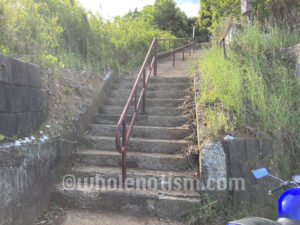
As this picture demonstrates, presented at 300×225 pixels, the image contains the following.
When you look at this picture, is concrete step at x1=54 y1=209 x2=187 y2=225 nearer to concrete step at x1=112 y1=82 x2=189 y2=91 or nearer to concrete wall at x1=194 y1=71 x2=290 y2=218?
concrete wall at x1=194 y1=71 x2=290 y2=218

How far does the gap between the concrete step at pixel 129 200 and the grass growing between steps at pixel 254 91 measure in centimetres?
95

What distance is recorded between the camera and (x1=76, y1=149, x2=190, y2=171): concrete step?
3.15m

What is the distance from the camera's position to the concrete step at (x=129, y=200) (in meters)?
2.60

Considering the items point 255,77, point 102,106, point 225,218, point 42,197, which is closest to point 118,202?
point 42,197

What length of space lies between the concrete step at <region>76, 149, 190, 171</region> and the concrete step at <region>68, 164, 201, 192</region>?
4.1 inches

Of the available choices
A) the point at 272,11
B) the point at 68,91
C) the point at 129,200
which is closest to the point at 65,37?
the point at 68,91

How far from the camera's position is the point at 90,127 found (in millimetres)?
3908

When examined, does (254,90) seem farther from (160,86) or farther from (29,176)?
(29,176)

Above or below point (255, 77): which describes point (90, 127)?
below

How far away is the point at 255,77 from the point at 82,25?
4336mm

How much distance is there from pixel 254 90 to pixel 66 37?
4.26 meters

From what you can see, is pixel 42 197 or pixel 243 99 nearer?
pixel 42 197

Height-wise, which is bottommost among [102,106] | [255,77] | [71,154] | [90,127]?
[71,154]

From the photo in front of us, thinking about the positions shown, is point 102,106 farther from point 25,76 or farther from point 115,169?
point 25,76
